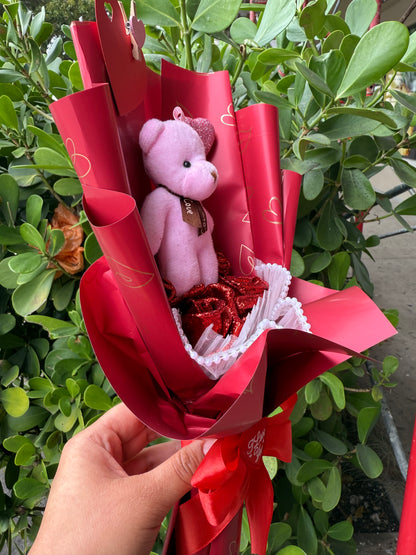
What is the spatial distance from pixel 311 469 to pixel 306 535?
0.44ft

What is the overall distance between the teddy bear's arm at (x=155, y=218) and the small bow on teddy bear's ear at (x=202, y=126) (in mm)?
81

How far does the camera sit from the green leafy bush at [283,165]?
1.71 feet

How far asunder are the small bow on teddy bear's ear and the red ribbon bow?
0.31 metres

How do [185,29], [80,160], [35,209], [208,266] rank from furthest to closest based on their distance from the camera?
1. [35,209]
2. [185,29]
3. [208,266]
4. [80,160]

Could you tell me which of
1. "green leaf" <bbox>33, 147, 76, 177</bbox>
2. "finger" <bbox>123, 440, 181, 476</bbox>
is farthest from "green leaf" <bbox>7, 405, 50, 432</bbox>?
"green leaf" <bbox>33, 147, 76, 177</bbox>

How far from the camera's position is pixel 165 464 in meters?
0.47

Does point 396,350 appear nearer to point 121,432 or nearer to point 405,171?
point 405,171

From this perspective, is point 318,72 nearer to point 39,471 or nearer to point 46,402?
point 46,402

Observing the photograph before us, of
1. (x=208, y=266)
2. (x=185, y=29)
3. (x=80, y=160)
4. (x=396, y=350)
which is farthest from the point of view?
(x=396, y=350)

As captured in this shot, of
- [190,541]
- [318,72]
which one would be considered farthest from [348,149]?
[190,541]

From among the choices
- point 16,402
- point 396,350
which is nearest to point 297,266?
point 16,402

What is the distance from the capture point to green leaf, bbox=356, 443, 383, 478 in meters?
0.72

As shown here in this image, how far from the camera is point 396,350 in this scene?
167cm

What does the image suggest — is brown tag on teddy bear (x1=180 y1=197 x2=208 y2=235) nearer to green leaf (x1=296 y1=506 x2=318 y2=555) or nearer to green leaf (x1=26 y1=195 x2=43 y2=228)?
green leaf (x1=26 y1=195 x2=43 y2=228)
